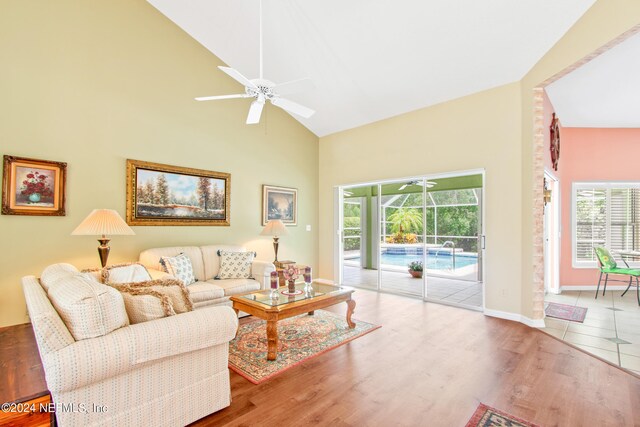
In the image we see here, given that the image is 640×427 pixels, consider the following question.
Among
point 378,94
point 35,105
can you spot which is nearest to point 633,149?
point 378,94

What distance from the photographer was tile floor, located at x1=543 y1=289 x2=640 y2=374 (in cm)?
318

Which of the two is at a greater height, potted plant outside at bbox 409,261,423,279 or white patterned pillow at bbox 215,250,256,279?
white patterned pillow at bbox 215,250,256,279

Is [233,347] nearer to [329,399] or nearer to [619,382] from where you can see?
[329,399]

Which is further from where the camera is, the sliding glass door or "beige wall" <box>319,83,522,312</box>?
the sliding glass door

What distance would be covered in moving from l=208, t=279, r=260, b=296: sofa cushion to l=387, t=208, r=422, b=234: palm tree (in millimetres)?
3149

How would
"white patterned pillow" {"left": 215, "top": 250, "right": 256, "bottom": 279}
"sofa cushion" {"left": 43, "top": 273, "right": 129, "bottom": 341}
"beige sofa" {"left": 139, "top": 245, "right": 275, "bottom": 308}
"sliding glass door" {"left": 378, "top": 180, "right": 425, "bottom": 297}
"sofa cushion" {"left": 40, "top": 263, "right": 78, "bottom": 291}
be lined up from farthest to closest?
"sliding glass door" {"left": 378, "top": 180, "right": 425, "bottom": 297}
"white patterned pillow" {"left": 215, "top": 250, "right": 256, "bottom": 279}
"beige sofa" {"left": 139, "top": 245, "right": 275, "bottom": 308}
"sofa cushion" {"left": 40, "top": 263, "right": 78, "bottom": 291}
"sofa cushion" {"left": 43, "top": 273, "right": 129, "bottom": 341}

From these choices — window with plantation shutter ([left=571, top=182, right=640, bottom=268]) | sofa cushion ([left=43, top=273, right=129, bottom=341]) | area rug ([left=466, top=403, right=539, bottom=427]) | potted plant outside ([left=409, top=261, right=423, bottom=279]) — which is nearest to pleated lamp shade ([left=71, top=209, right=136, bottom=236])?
sofa cushion ([left=43, top=273, right=129, bottom=341])

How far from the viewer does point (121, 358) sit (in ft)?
5.58

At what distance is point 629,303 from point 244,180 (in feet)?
22.3

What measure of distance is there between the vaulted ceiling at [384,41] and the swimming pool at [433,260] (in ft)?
9.17

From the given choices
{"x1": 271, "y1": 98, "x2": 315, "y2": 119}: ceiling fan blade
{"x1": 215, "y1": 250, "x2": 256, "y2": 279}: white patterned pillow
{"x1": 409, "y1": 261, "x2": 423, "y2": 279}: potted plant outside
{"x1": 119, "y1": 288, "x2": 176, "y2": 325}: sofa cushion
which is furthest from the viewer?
{"x1": 409, "y1": 261, "x2": 423, "y2": 279}: potted plant outside

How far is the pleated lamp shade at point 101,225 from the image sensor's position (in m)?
3.34

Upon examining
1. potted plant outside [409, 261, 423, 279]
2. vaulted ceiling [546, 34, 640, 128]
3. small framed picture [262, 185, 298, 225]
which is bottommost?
potted plant outside [409, 261, 423, 279]

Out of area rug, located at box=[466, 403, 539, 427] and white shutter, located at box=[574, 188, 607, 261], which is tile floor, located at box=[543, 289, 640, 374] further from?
area rug, located at box=[466, 403, 539, 427]
